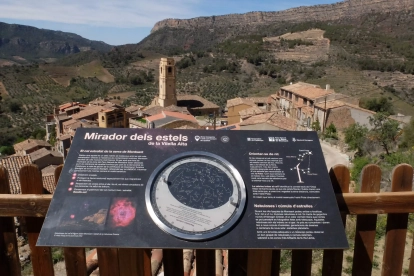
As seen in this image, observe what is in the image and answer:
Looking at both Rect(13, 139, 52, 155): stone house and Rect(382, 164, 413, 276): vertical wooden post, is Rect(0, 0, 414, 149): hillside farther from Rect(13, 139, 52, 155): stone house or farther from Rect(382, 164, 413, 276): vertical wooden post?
Rect(382, 164, 413, 276): vertical wooden post

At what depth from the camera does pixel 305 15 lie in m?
115

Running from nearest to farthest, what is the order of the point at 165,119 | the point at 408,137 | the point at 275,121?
the point at 408,137
the point at 275,121
the point at 165,119

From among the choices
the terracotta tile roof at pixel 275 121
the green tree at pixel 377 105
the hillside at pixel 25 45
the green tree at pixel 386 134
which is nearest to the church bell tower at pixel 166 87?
the terracotta tile roof at pixel 275 121

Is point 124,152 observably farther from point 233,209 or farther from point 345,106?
point 345,106

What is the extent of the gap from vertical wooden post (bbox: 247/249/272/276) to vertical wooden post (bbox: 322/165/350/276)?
1.58 ft

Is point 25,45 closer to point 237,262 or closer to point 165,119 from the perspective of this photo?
point 165,119

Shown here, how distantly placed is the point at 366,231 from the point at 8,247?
2.40 meters

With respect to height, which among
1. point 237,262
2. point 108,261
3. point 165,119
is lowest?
point 165,119

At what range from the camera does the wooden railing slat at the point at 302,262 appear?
2.28 meters

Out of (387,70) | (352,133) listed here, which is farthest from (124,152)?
(387,70)

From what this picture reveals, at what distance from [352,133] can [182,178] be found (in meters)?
21.0

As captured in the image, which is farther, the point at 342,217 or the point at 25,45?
the point at 25,45

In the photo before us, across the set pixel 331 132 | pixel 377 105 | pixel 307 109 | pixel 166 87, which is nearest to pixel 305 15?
pixel 166 87

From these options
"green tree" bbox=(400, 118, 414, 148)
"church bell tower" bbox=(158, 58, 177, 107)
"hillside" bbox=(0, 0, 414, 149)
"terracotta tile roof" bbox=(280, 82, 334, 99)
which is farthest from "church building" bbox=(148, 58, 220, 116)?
"green tree" bbox=(400, 118, 414, 148)
